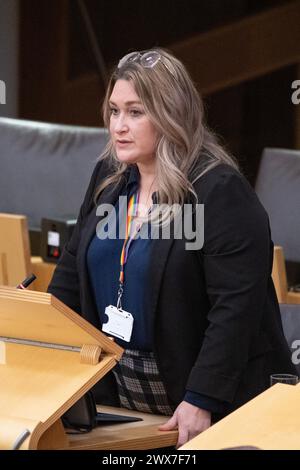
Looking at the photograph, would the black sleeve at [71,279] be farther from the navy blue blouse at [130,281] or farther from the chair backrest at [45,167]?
the chair backrest at [45,167]

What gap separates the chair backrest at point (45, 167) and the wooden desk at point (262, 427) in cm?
270

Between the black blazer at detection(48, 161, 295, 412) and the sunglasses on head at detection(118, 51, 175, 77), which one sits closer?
the black blazer at detection(48, 161, 295, 412)

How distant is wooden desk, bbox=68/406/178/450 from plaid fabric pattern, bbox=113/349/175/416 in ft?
0.23

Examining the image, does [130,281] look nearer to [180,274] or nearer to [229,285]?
[180,274]

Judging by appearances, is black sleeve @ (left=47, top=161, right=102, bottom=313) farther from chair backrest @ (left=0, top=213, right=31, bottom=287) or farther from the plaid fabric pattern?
chair backrest @ (left=0, top=213, right=31, bottom=287)

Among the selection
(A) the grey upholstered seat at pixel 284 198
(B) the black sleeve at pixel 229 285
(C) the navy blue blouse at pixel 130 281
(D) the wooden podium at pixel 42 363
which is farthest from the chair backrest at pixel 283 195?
(D) the wooden podium at pixel 42 363

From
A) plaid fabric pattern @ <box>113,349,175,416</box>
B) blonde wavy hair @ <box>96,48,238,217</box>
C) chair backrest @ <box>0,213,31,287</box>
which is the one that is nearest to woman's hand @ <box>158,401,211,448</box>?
plaid fabric pattern @ <box>113,349,175,416</box>

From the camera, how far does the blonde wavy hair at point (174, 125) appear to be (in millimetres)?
2682

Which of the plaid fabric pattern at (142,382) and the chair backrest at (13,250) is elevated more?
the chair backrest at (13,250)

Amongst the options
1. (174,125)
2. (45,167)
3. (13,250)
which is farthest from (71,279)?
(45,167)

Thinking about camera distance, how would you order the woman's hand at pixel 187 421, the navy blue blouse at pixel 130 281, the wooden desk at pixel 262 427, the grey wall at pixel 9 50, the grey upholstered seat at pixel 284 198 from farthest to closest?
1. the grey wall at pixel 9 50
2. the grey upholstered seat at pixel 284 198
3. the navy blue blouse at pixel 130 281
4. the woman's hand at pixel 187 421
5. the wooden desk at pixel 262 427

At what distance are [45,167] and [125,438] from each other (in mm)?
2735

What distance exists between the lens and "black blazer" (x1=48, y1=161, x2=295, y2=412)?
2586 millimetres
